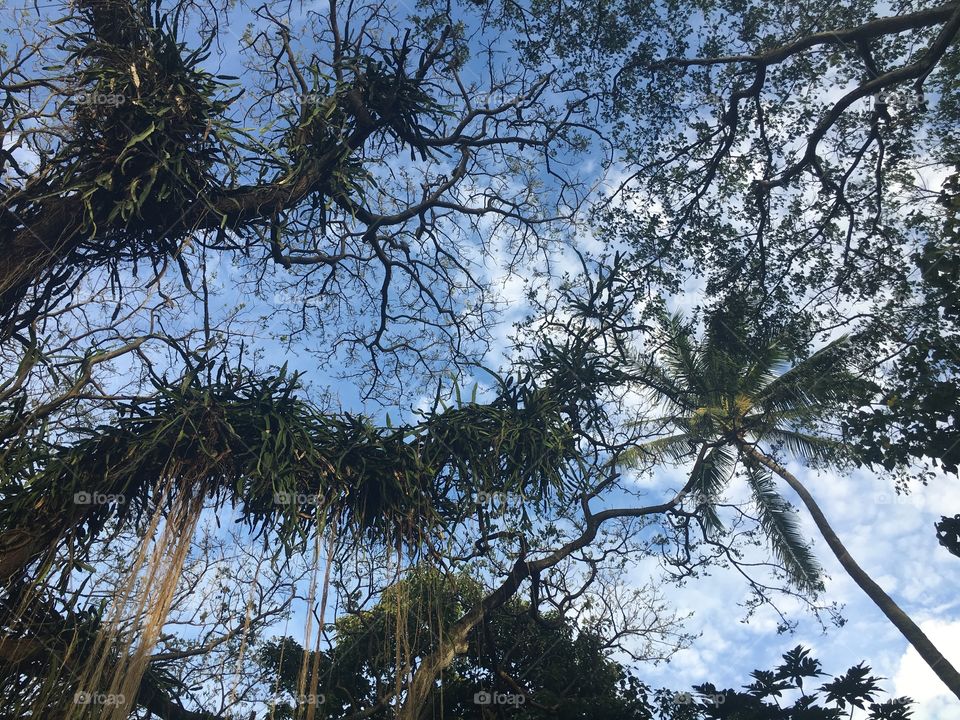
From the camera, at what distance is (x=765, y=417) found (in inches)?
412

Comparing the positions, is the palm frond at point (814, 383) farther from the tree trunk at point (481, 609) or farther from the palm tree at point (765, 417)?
the tree trunk at point (481, 609)

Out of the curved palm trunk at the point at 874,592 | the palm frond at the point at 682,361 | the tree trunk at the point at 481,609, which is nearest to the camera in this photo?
the tree trunk at the point at 481,609

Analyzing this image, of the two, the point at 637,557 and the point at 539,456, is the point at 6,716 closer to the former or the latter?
the point at 539,456

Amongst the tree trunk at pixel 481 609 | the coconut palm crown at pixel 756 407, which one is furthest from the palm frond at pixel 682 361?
the tree trunk at pixel 481 609

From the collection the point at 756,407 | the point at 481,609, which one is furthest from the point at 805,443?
the point at 481,609

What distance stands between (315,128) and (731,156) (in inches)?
181

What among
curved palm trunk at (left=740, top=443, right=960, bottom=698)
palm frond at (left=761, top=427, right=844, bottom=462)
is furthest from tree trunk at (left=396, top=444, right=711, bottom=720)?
palm frond at (left=761, top=427, right=844, bottom=462)

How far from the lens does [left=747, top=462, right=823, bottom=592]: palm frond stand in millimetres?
10977

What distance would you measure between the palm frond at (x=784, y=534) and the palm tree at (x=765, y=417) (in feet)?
0.05

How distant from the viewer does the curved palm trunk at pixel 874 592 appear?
898 centimetres

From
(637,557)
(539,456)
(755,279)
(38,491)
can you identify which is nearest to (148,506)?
(38,491)

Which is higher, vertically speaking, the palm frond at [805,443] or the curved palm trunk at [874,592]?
the palm frond at [805,443]

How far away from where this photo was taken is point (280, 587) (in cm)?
717

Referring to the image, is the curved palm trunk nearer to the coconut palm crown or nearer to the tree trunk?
the coconut palm crown
